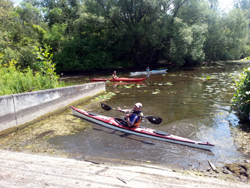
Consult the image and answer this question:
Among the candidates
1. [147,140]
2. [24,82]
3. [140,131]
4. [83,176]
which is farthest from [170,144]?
[24,82]

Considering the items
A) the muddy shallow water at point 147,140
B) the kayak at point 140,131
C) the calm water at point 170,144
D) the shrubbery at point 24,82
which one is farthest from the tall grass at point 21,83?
the kayak at point 140,131

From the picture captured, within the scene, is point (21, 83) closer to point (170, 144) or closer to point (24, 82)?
point (24, 82)

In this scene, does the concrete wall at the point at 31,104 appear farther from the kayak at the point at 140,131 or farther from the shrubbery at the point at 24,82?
the kayak at the point at 140,131

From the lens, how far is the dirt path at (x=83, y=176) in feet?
10.2

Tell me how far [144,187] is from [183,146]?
107 inches

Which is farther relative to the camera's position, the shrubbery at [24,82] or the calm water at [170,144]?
the shrubbery at [24,82]

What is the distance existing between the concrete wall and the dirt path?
2.10 m

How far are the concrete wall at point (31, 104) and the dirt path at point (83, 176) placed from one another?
210 cm

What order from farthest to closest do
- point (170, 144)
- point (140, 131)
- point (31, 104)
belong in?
point (31, 104)
point (140, 131)
point (170, 144)

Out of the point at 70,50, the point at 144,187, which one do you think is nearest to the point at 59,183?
the point at 144,187

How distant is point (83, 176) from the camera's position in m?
3.38

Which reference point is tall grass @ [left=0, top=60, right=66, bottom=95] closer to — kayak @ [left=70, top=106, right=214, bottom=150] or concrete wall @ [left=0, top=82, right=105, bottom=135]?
concrete wall @ [left=0, top=82, right=105, bottom=135]

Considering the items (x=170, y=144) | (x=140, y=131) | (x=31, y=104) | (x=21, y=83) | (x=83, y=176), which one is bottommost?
(x=170, y=144)

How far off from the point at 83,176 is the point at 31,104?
14.9ft
